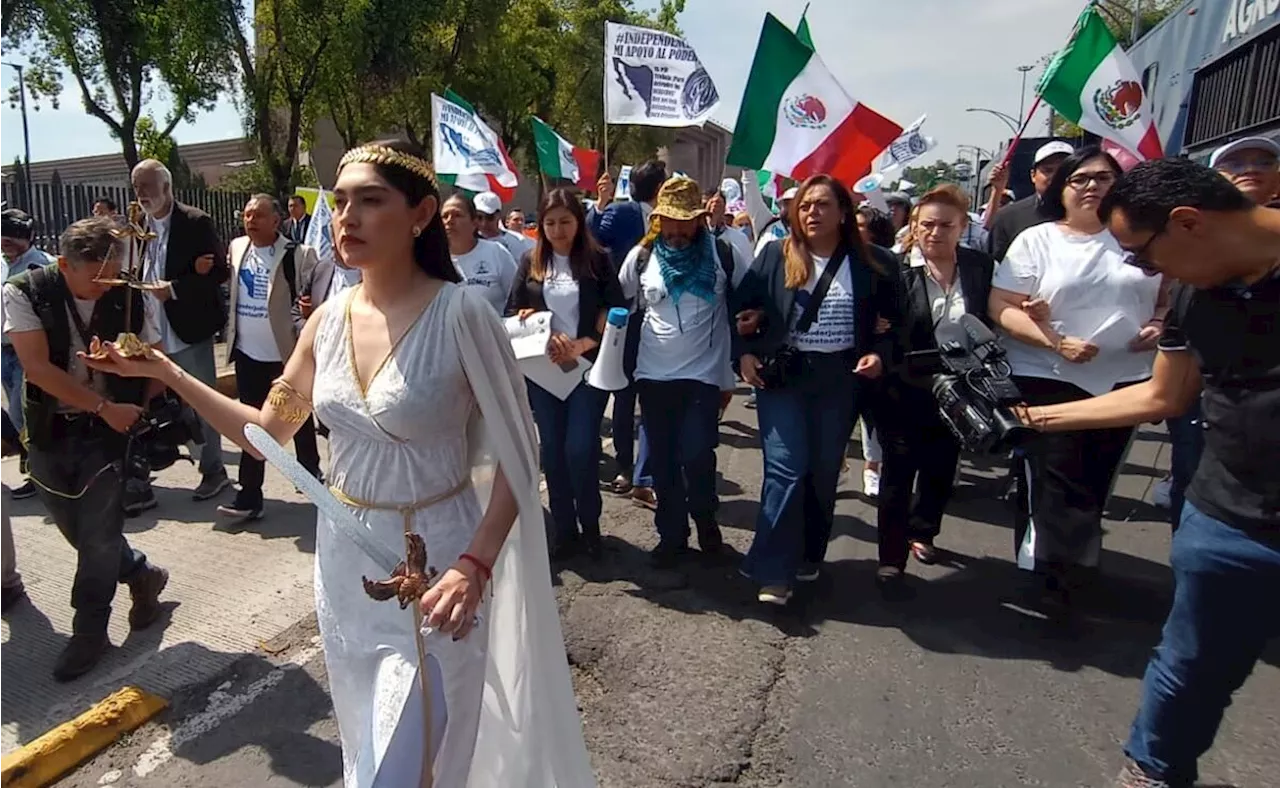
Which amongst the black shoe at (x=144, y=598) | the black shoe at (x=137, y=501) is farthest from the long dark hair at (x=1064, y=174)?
the black shoe at (x=137, y=501)

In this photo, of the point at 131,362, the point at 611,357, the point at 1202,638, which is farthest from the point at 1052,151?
the point at 131,362

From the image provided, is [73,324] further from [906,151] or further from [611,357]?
[906,151]

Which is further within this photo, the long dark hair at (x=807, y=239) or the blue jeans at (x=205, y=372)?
the blue jeans at (x=205, y=372)

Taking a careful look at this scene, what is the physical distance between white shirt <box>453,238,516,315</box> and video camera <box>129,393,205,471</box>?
1969mm

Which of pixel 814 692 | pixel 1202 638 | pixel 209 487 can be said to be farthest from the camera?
pixel 209 487

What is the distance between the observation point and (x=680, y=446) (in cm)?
470

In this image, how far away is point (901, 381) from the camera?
434cm

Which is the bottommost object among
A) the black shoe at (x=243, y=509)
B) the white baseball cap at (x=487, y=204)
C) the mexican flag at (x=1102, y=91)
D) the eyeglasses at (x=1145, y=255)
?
the black shoe at (x=243, y=509)

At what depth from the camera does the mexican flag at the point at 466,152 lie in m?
8.13

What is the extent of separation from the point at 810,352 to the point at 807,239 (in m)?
0.52

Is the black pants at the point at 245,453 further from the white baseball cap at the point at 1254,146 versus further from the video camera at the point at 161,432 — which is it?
the white baseball cap at the point at 1254,146

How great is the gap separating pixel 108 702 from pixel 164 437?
104 cm

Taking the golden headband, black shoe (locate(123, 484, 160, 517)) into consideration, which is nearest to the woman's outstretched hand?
the golden headband

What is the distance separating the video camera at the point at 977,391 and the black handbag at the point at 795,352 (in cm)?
77
